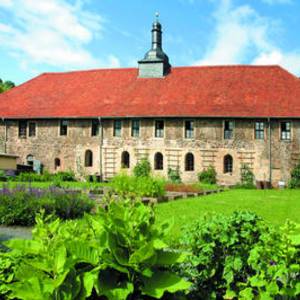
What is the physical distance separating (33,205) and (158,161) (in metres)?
21.6

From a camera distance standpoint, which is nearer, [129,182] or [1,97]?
[129,182]

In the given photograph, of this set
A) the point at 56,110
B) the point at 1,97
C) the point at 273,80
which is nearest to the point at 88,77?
the point at 56,110

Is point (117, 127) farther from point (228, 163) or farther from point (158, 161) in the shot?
point (228, 163)

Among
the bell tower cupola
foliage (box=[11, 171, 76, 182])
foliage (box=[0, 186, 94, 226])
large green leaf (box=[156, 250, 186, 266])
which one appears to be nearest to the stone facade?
foliage (box=[11, 171, 76, 182])

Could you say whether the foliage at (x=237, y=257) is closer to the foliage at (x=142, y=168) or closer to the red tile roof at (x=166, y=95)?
the red tile roof at (x=166, y=95)

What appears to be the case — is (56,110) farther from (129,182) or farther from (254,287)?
(254,287)

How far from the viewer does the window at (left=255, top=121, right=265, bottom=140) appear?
3112cm

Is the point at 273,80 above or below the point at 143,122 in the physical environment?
above

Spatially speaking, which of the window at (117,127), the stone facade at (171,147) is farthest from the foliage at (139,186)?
the window at (117,127)

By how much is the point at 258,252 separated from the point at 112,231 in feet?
4.98

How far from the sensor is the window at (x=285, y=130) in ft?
101

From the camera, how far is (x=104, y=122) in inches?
1342

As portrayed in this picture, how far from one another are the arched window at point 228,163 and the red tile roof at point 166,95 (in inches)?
132

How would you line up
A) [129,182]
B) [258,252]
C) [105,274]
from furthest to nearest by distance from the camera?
[129,182] → [258,252] → [105,274]
